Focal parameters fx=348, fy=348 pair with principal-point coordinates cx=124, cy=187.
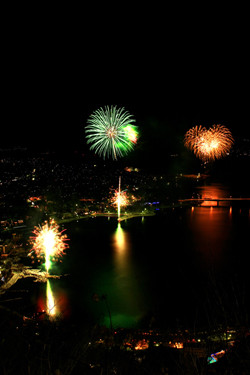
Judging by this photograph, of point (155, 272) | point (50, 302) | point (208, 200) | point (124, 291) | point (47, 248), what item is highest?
point (208, 200)

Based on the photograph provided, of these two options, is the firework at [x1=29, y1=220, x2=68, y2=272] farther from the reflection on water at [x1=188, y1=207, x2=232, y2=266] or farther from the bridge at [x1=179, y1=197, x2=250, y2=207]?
the bridge at [x1=179, y1=197, x2=250, y2=207]

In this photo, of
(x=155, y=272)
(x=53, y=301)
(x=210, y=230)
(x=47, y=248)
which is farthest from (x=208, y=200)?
(x=53, y=301)

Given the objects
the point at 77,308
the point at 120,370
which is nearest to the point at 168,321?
the point at 77,308

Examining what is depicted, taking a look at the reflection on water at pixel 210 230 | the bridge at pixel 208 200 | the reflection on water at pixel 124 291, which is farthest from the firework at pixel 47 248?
the bridge at pixel 208 200

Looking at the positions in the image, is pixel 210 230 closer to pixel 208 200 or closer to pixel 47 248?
pixel 208 200

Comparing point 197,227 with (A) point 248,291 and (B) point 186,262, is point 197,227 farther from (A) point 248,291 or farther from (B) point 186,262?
(A) point 248,291

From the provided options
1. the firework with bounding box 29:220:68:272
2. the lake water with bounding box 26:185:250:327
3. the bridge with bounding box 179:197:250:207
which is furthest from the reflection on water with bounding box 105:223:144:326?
the bridge with bounding box 179:197:250:207

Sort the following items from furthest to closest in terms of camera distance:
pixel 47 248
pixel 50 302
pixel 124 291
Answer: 1. pixel 47 248
2. pixel 124 291
3. pixel 50 302

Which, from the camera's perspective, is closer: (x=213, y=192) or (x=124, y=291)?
(x=124, y=291)

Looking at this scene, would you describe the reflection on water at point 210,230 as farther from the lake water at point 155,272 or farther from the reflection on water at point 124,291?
the reflection on water at point 124,291
